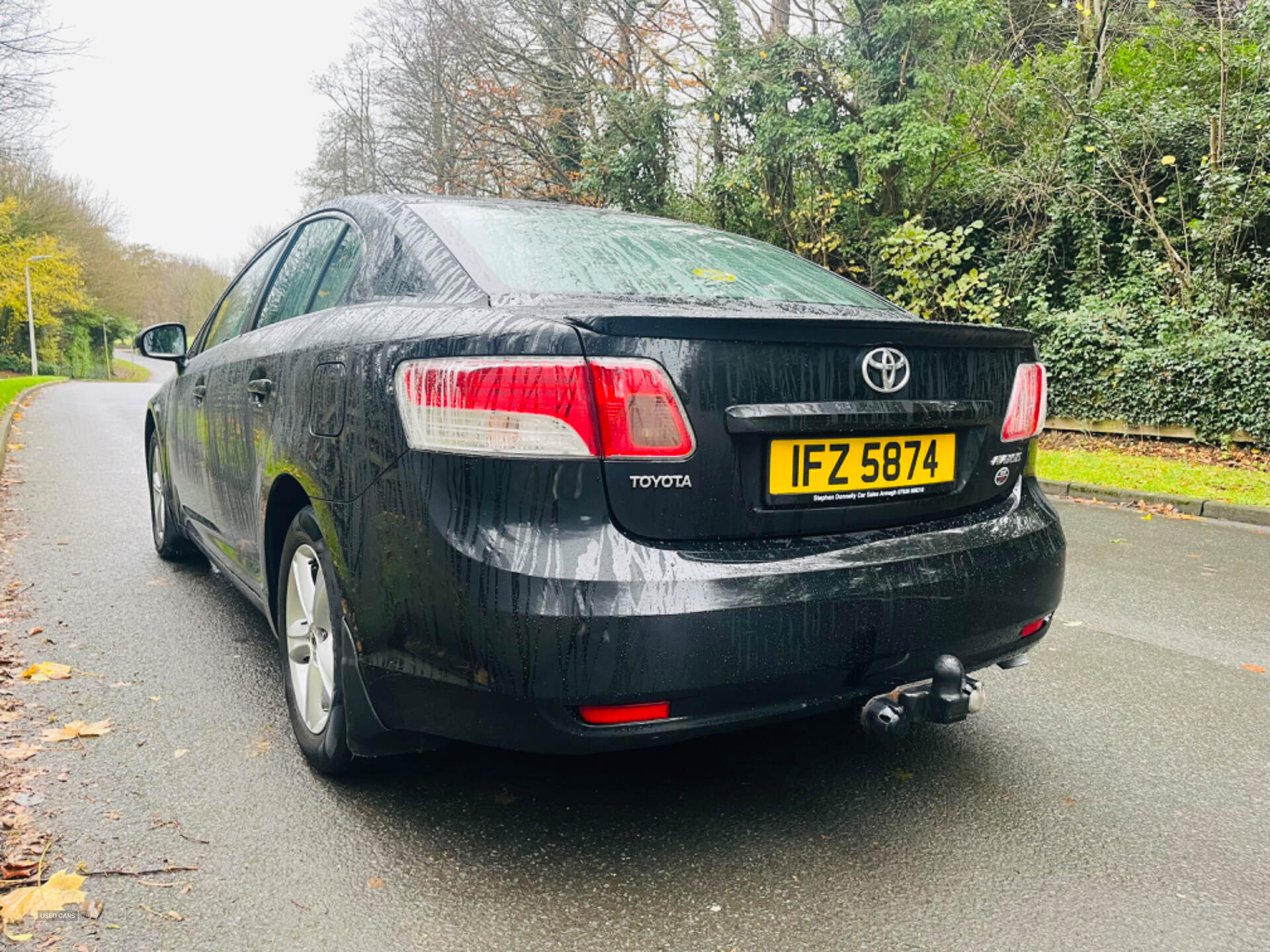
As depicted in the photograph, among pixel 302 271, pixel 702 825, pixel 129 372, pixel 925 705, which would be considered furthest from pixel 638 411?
pixel 129 372

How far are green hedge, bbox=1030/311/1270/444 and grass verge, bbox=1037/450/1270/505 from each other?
31.9 inches

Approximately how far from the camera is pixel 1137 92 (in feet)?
45.9

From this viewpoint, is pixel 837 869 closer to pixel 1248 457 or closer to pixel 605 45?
pixel 1248 457

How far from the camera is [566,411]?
188 cm

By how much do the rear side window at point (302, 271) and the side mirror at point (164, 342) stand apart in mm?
1217

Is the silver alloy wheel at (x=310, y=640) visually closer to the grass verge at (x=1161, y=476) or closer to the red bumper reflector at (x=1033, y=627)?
the red bumper reflector at (x=1033, y=627)

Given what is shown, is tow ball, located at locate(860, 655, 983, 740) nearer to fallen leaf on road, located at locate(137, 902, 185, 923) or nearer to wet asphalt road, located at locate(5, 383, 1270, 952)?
wet asphalt road, located at locate(5, 383, 1270, 952)

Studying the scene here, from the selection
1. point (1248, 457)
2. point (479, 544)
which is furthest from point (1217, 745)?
point (1248, 457)

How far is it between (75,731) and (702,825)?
1.84 meters

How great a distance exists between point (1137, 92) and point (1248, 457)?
5.92 meters

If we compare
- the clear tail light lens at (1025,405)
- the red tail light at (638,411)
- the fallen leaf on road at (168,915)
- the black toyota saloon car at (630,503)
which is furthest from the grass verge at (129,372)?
the red tail light at (638,411)

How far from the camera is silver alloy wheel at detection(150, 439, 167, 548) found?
496cm

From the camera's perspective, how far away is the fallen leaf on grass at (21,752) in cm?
265

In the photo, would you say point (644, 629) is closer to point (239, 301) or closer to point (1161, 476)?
point (239, 301)
